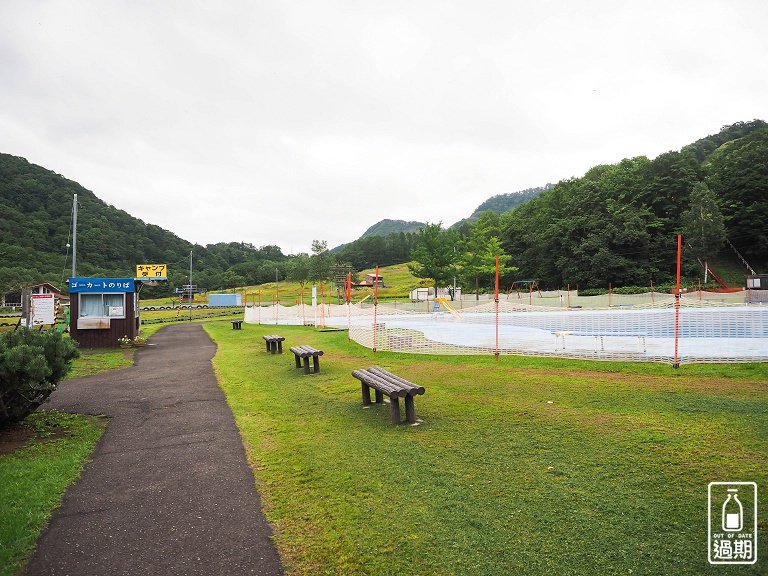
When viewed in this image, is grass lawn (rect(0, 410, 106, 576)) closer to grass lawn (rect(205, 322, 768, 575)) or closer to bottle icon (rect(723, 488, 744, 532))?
grass lawn (rect(205, 322, 768, 575))

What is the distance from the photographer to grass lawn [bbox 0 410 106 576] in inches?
140

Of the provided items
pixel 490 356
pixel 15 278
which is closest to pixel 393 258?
pixel 15 278

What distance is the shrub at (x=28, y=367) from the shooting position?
19.7ft

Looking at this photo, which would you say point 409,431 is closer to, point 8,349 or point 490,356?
point 8,349

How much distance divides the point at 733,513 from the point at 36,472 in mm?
6816

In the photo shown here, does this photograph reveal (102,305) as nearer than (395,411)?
No

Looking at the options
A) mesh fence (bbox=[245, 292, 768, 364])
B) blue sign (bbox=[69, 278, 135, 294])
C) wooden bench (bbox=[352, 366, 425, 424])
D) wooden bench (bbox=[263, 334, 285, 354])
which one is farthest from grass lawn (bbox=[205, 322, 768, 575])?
blue sign (bbox=[69, 278, 135, 294])

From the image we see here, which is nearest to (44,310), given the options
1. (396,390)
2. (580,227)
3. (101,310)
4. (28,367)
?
(101,310)

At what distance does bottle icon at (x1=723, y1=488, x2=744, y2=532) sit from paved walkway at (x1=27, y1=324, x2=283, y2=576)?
342 centimetres

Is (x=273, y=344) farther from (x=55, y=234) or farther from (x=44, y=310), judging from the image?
(x=55, y=234)

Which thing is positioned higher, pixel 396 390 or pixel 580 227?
pixel 580 227

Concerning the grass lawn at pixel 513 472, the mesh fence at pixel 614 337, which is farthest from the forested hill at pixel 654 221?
the grass lawn at pixel 513 472

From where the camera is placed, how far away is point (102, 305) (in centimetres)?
1947

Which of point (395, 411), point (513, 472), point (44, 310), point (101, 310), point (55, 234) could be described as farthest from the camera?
point (55, 234)
